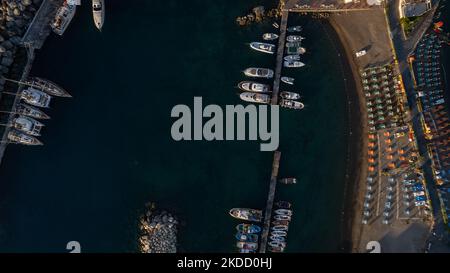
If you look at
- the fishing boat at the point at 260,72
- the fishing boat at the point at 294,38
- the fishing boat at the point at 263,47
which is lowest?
the fishing boat at the point at 260,72

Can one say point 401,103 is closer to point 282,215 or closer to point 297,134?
point 297,134

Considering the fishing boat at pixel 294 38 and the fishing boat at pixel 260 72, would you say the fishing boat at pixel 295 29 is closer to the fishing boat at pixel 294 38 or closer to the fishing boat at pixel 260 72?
the fishing boat at pixel 294 38

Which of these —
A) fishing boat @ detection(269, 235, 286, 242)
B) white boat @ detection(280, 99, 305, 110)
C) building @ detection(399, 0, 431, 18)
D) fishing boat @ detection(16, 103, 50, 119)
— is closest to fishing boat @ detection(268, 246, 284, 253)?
fishing boat @ detection(269, 235, 286, 242)

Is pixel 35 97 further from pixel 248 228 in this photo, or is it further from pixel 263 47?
pixel 248 228

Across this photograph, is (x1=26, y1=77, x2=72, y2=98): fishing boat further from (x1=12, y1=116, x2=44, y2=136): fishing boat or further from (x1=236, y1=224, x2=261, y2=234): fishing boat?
(x1=236, y1=224, x2=261, y2=234): fishing boat

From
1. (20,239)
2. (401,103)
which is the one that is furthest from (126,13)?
(401,103)

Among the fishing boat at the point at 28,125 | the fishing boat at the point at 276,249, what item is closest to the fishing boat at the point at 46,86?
the fishing boat at the point at 28,125

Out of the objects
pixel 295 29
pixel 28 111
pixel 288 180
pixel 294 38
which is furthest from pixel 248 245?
pixel 28 111
